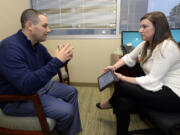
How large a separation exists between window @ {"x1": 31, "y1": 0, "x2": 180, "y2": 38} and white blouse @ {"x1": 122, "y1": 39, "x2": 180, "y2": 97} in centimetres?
132

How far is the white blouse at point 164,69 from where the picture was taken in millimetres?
1026

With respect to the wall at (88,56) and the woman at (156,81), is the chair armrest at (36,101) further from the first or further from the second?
the wall at (88,56)

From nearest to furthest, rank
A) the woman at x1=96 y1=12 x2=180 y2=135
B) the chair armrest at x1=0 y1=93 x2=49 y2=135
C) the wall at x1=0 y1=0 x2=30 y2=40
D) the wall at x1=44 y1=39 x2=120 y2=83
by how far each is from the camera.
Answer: the chair armrest at x1=0 y1=93 x2=49 y2=135
the woman at x1=96 y1=12 x2=180 y2=135
the wall at x1=0 y1=0 x2=30 y2=40
the wall at x1=44 y1=39 x2=120 y2=83

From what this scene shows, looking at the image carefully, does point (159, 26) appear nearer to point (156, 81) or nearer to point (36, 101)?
point (156, 81)

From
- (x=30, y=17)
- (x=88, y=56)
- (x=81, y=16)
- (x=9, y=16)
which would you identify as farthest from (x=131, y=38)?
(x=9, y=16)

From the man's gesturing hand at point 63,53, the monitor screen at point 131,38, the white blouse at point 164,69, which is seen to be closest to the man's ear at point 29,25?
the man's gesturing hand at point 63,53

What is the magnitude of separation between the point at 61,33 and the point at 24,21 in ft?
4.66

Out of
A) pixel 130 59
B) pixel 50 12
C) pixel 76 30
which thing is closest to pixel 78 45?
pixel 76 30

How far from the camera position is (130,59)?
147cm

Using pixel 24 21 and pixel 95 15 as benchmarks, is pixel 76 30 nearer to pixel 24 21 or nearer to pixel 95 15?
pixel 95 15

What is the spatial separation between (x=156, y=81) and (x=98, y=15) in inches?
62.6

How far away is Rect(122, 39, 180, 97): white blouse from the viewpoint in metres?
A: 1.03

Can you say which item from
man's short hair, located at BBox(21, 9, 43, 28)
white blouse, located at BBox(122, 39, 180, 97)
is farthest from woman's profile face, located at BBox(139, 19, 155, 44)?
man's short hair, located at BBox(21, 9, 43, 28)

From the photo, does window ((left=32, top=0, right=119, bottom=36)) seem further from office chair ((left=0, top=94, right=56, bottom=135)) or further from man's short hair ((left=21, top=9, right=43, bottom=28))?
office chair ((left=0, top=94, right=56, bottom=135))
